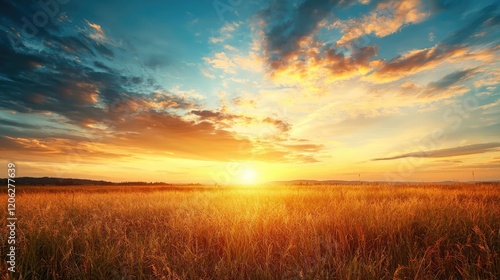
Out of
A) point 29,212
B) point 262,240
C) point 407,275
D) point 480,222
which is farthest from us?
point 29,212

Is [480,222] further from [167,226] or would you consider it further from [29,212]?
[29,212]

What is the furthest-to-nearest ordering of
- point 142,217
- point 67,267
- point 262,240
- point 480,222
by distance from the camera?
1. point 142,217
2. point 480,222
3. point 262,240
4. point 67,267

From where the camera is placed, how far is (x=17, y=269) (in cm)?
354

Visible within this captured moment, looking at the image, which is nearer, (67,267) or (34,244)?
(67,267)

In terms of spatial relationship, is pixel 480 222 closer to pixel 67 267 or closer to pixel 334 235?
pixel 334 235

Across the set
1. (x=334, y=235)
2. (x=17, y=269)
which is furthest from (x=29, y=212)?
(x=334, y=235)

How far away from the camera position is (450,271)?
137 inches

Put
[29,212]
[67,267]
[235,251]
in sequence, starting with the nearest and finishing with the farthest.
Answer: [67,267] < [235,251] < [29,212]

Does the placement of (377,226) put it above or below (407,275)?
above

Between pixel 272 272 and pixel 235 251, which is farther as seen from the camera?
pixel 235 251

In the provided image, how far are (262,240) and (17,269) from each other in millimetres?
3596

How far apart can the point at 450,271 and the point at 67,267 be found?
5268 mm

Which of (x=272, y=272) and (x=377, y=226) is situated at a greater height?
(x=377, y=226)

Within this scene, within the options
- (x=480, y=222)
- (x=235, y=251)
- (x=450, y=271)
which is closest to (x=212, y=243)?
(x=235, y=251)
